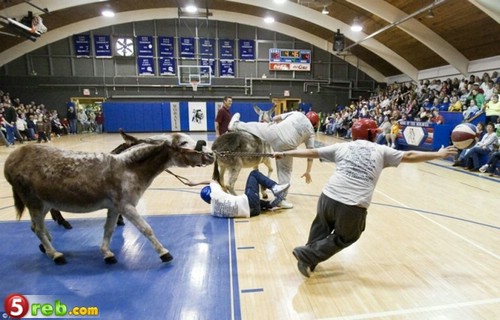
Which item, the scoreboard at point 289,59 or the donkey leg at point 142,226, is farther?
the scoreboard at point 289,59

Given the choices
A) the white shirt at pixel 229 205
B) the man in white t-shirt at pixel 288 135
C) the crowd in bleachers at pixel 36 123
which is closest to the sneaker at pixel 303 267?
the white shirt at pixel 229 205

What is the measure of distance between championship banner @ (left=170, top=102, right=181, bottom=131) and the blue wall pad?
Result: 20.2m

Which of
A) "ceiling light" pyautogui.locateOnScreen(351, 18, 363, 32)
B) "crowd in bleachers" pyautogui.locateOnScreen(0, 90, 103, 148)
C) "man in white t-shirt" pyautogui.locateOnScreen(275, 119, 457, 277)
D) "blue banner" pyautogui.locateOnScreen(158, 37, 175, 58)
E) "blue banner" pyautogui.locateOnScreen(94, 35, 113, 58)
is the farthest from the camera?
"blue banner" pyautogui.locateOnScreen(158, 37, 175, 58)

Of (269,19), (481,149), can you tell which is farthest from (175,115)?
(481,149)

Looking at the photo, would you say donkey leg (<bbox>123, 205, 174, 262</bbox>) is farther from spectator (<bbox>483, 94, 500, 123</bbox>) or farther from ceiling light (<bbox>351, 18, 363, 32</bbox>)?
ceiling light (<bbox>351, 18, 363, 32</bbox>)

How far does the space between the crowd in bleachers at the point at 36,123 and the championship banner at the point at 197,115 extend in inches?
276

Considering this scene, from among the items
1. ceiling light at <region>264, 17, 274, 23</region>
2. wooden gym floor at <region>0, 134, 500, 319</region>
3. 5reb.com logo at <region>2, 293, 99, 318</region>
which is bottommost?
wooden gym floor at <region>0, 134, 500, 319</region>

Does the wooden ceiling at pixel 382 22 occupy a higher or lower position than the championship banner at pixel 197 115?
higher

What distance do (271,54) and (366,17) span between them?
8.63 m

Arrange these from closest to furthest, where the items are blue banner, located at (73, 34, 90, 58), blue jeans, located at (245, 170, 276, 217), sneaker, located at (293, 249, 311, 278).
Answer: sneaker, located at (293, 249, 311, 278) → blue jeans, located at (245, 170, 276, 217) → blue banner, located at (73, 34, 90, 58)

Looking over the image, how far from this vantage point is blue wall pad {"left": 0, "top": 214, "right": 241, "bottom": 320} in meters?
2.73

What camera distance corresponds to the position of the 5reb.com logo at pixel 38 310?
2592 millimetres

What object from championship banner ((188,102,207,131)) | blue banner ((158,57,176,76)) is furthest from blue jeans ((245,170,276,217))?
blue banner ((158,57,176,76))

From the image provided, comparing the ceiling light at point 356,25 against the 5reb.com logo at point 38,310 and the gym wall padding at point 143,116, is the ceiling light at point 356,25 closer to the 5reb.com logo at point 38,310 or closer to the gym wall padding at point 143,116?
the gym wall padding at point 143,116
